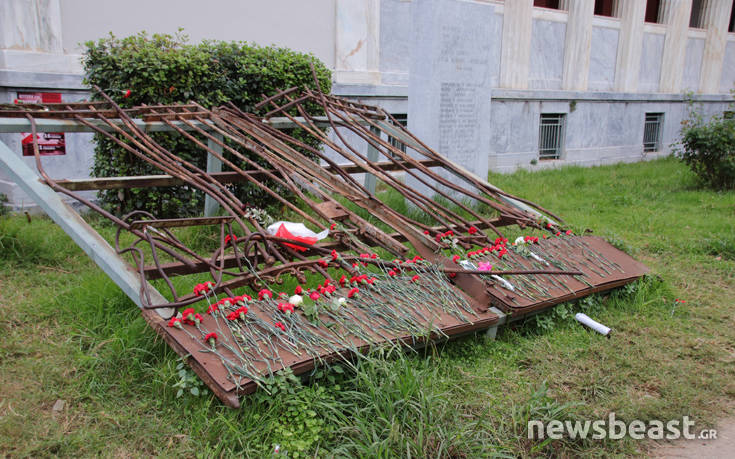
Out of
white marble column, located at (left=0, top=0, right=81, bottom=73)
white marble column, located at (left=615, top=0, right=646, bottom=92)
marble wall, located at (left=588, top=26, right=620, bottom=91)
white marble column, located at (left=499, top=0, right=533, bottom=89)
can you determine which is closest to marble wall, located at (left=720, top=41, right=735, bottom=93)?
white marble column, located at (left=615, top=0, right=646, bottom=92)

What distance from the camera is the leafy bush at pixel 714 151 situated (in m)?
8.03

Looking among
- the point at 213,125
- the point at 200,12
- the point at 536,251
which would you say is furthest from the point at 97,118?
the point at 200,12

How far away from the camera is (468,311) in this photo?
2996 millimetres

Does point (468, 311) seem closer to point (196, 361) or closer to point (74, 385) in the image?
point (196, 361)

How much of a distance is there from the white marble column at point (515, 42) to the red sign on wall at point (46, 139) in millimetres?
8397

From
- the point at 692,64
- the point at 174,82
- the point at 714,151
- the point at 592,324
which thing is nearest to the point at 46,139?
the point at 174,82

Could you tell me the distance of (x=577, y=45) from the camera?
12367 mm

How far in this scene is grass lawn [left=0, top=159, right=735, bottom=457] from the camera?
2.29 meters

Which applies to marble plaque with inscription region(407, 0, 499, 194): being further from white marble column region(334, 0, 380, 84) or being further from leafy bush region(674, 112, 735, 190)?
leafy bush region(674, 112, 735, 190)

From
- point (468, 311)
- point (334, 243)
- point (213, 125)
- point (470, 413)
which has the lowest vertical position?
point (470, 413)

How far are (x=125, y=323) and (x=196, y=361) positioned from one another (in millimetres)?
1102

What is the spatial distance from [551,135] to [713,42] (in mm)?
7067

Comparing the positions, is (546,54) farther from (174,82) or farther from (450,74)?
(174,82)

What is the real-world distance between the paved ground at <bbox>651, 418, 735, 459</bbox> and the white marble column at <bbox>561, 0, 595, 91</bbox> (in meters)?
11.1
